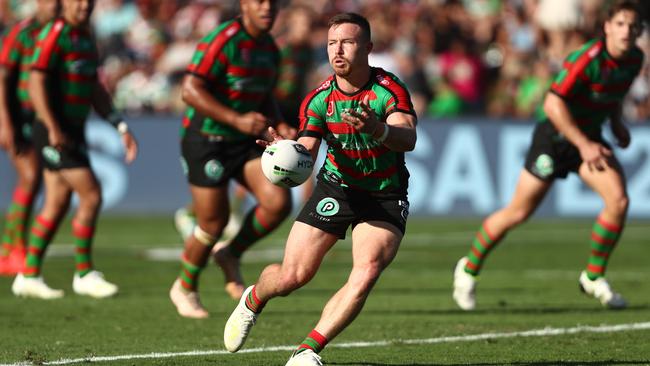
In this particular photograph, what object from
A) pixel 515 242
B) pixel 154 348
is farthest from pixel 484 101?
pixel 154 348

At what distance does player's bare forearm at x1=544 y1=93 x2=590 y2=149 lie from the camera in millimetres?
10703

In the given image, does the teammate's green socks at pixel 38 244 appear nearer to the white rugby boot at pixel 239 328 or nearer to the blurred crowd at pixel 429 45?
the white rugby boot at pixel 239 328

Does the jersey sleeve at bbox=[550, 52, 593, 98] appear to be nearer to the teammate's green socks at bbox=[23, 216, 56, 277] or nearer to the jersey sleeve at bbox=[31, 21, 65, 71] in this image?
the jersey sleeve at bbox=[31, 21, 65, 71]

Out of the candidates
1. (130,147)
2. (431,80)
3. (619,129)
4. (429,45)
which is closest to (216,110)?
(130,147)

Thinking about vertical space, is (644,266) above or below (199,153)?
below

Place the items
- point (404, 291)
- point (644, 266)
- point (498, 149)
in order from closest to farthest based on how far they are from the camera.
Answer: point (404, 291), point (644, 266), point (498, 149)

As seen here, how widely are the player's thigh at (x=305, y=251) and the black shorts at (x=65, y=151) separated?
4570mm

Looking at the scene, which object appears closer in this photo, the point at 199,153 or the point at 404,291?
the point at 199,153

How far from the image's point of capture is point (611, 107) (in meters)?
11.2

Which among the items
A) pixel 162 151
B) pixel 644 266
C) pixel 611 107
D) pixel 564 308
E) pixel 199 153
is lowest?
pixel 162 151

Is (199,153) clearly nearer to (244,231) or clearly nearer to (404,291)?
(244,231)

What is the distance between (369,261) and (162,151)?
14.0 meters

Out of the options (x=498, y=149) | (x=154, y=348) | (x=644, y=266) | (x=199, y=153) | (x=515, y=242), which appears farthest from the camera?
(x=498, y=149)

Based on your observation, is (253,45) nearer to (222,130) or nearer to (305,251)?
(222,130)
